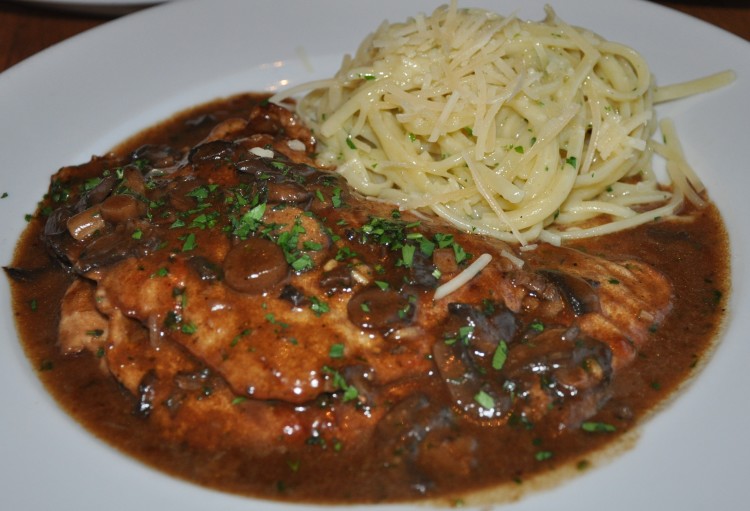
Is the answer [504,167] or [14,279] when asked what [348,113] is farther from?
[14,279]

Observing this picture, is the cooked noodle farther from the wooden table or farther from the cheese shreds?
the wooden table

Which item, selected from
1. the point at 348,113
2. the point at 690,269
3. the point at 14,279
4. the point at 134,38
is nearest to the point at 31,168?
the point at 14,279

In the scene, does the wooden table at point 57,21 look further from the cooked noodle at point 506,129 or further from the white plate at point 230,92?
the cooked noodle at point 506,129

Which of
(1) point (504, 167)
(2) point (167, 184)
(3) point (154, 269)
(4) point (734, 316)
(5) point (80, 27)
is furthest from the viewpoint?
(5) point (80, 27)

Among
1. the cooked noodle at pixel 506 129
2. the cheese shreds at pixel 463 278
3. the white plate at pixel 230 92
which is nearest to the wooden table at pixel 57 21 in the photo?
the white plate at pixel 230 92

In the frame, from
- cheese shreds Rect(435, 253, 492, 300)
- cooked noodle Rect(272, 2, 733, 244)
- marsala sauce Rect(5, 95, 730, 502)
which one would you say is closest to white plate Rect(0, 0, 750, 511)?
marsala sauce Rect(5, 95, 730, 502)

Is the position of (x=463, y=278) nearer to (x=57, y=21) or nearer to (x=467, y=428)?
(x=467, y=428)
